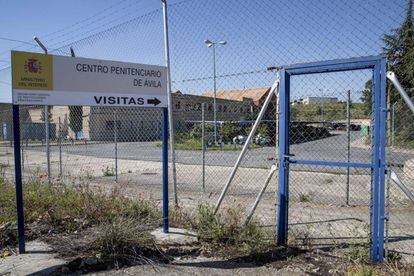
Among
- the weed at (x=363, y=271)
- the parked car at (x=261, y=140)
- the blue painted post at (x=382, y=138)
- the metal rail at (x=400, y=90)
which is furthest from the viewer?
the parked car at (x=261, y=140)

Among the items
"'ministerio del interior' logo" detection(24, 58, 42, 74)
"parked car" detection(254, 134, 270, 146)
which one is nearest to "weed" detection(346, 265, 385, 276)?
"'ministerio del interior' logo" detection(24, 58, 42, 74)

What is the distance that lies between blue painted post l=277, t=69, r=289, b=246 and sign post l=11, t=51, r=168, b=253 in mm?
1616

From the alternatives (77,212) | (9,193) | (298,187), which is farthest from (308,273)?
(298,187)

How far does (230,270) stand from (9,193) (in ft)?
14.8

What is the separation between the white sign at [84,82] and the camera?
15.1 feet

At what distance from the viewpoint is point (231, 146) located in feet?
74.5

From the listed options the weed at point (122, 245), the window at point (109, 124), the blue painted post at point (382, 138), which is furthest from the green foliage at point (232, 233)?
the window at point (109, 124)

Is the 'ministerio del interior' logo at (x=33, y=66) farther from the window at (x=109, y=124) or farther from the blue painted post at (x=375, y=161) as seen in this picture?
the window at (x=109, y=124)

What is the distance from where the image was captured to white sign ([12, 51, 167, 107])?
4.61m

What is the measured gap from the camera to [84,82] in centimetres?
506

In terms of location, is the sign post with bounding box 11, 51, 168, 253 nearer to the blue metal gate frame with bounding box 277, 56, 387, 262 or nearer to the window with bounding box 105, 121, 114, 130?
the blue metal gate frame with bounding box 277, 56, 387, 262

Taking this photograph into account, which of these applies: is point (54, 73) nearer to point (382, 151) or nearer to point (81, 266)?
point (81, 266)

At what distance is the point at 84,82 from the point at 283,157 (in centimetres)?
274

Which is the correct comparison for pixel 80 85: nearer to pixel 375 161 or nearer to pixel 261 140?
pixel 375 161
